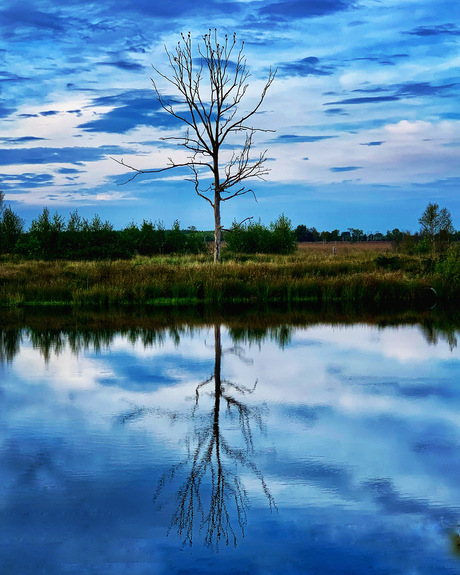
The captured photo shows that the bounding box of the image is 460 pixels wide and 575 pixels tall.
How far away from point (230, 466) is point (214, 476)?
0.32 meters

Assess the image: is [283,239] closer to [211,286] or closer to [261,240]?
[261,240]

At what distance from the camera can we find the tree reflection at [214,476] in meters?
5.32

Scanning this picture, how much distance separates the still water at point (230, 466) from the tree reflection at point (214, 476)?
0.02m

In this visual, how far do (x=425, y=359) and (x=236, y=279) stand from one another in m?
12.2

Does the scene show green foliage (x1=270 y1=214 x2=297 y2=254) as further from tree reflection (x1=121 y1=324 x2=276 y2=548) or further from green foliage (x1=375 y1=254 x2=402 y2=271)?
tree reflection (x1=121 y1=324 x2=276 y2=548)

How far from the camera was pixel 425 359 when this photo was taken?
12617mm

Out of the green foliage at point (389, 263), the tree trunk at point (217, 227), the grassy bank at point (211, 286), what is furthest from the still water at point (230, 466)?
the tree trunk at point (217, 227)

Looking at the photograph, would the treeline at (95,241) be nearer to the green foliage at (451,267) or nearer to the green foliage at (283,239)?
the green foliage at (283,239)

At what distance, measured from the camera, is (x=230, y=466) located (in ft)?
21.7

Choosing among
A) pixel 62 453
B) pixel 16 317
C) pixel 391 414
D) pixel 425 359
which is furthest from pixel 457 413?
pixel 16 317

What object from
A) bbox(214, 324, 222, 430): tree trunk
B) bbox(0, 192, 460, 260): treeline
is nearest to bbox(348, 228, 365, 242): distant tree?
bbox(0, 192, 460, 260): treeline

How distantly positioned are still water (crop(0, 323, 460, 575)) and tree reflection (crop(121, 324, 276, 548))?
0.02 m

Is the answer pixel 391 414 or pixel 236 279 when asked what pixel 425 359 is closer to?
pixel 391 414

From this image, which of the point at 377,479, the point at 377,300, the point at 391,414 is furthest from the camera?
the point at 377,300
